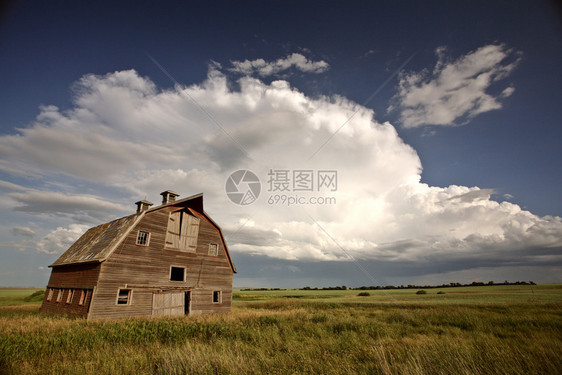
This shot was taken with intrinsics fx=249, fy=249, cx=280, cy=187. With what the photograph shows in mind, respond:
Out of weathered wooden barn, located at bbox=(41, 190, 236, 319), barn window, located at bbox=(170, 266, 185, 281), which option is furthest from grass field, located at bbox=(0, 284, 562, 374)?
barn window, located at bbox=(170, 266, 185, 281)

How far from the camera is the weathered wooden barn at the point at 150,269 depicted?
56.9ft

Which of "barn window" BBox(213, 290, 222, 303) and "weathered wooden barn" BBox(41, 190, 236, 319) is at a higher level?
"weathered wooden barn" BBox(41, 190, 236, 319)

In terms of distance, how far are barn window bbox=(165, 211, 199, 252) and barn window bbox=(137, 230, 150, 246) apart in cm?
150

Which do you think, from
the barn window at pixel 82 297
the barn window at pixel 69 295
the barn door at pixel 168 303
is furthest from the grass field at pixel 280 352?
the barn door at pixel 168 303

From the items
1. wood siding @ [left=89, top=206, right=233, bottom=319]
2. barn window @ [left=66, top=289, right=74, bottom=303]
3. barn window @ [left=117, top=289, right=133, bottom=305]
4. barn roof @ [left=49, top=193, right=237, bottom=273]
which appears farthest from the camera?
barn window @ [left=66, top=289, right=74, bottom=303]

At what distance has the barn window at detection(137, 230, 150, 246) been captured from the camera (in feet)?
62.7

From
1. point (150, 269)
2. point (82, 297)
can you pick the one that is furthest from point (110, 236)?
point (82, 297)

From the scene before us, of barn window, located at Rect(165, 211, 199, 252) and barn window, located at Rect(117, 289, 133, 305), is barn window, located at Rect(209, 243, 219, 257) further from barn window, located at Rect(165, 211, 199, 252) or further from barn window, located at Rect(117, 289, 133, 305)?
barn window, located at Rect(117, 289, 133, 305)

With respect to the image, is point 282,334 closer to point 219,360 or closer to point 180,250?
point 219,360

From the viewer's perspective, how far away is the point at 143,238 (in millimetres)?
19422

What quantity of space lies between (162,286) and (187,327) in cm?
853

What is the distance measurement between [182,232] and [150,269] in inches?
147

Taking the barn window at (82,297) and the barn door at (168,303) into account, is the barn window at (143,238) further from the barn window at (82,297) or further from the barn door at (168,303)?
the barn window at (82,297)

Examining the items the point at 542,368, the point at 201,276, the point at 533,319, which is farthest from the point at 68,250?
the point at 533,319
